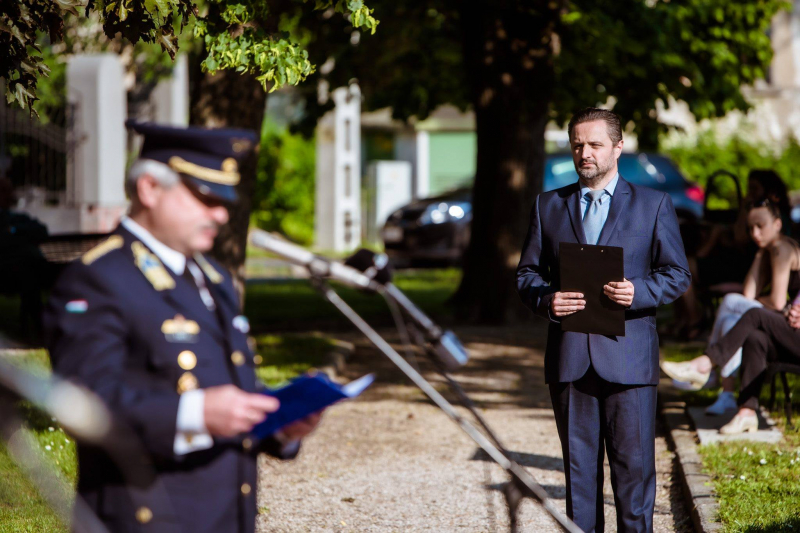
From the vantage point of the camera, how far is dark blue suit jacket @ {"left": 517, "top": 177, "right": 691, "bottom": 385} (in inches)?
167

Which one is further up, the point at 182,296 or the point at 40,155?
the point at 40,155

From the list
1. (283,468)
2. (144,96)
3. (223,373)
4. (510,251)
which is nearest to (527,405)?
(283,468)

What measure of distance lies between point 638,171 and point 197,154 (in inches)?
672

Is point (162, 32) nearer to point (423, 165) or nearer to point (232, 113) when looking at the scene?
point (232, 113)

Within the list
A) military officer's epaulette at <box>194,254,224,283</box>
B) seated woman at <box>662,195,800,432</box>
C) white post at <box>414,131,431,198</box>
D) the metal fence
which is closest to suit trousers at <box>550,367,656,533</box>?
military officer's epaulette at <box>194,254,224,283</box>

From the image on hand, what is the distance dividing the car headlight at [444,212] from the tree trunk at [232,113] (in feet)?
35.6

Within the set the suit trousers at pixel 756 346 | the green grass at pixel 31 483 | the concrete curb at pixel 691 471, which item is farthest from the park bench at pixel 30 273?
the suit trousers at pixel 756 346

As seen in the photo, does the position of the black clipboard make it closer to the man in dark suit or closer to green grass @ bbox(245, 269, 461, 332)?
the man in dark suit

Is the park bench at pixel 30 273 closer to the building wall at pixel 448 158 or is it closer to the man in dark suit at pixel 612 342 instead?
the man in dark suit at pixel 612 342

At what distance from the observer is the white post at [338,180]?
86.0ft

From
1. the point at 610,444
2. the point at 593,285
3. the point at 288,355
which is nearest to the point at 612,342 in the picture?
the point at 593,285

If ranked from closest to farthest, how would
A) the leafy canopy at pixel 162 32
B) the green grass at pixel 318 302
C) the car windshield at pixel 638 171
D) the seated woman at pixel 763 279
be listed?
1. the leafy canopy at pixel 162 32
2. the seated woman at pixel 763 279
3. the green grass at pixel 318 302
4. the car windshield at pixel 638 171

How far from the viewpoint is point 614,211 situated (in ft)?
14.0

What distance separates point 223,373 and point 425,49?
42.5 feet
